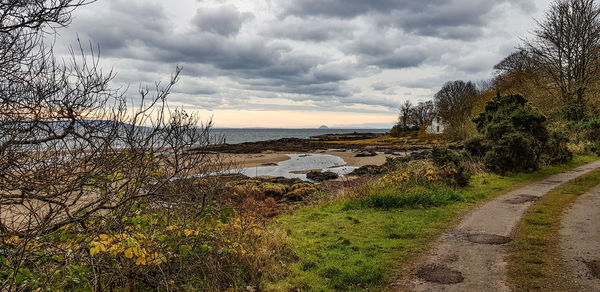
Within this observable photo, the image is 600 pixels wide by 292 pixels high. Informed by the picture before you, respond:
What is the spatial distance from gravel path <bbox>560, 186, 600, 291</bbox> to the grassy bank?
14 cm

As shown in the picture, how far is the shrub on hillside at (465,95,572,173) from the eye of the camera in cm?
1562

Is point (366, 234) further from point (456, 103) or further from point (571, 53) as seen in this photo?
point (456, 103)

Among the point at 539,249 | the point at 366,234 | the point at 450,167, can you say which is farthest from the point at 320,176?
the point at 539,249

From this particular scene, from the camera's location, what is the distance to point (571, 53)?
2538cm

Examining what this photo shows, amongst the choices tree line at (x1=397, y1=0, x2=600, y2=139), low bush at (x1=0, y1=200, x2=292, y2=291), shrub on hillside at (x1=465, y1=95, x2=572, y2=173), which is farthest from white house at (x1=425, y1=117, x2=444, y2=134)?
low bush at (x1=0, y1=200, x2=292, y2=291)

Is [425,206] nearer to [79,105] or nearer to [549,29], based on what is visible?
[79,105]

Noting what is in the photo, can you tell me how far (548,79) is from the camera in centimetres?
2666

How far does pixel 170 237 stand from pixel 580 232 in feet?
26.8

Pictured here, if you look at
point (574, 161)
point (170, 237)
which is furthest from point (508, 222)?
point (574, 161)

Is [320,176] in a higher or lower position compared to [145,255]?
lower

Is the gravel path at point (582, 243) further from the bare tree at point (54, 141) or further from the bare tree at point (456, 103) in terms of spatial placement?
the bare tree at point (456, 103)

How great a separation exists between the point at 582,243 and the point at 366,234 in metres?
4.24

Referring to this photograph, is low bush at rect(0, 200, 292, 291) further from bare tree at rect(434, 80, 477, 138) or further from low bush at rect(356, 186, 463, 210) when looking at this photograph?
bare tree at rect(434, 80, 477, 138)

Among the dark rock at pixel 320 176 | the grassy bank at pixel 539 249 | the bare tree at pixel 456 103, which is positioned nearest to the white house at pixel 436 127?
the bare tree at pixel 456 103
